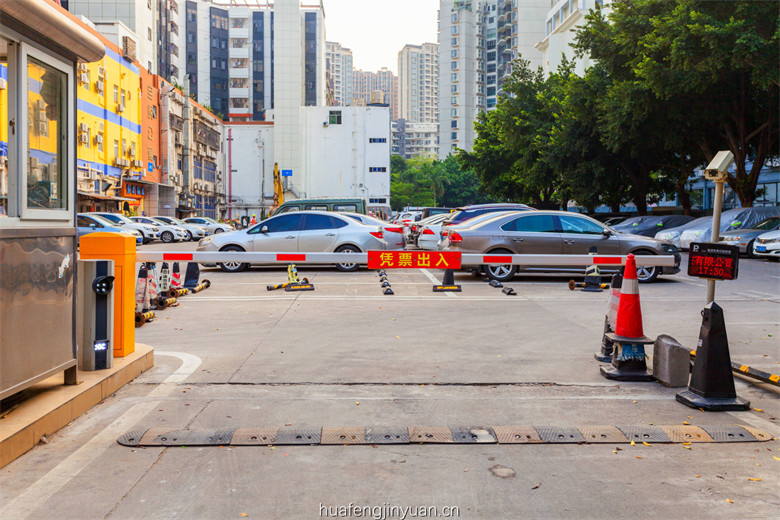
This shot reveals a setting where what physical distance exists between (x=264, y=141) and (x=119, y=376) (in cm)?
7233

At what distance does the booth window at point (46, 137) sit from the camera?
4684 mm

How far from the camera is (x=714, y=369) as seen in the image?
5.43 metres

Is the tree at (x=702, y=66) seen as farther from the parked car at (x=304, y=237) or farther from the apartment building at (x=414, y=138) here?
the apartment building at (x=414, y=138)

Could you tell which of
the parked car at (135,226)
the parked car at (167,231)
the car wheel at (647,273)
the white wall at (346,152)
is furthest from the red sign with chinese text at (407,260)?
the white wall at (346,152)

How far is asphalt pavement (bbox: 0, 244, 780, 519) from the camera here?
3688 millimetres

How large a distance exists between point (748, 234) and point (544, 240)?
11.7 meters

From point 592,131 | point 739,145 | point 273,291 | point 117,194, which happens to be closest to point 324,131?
point 117,194

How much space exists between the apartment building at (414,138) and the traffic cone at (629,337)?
556 ft

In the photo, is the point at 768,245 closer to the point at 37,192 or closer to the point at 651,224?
the point at 651,224

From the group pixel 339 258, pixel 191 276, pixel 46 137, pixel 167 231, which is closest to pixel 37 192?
pixel 46 137

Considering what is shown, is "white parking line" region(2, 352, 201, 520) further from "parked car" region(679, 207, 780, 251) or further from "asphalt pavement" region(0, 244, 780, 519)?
"parked car" region(679, 207, 780, 251)

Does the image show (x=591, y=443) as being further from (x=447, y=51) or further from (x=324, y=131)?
(x=447, y=51)

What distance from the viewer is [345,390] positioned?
19.8ft

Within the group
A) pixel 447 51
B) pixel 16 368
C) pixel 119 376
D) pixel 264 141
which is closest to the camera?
pixel 16 368
